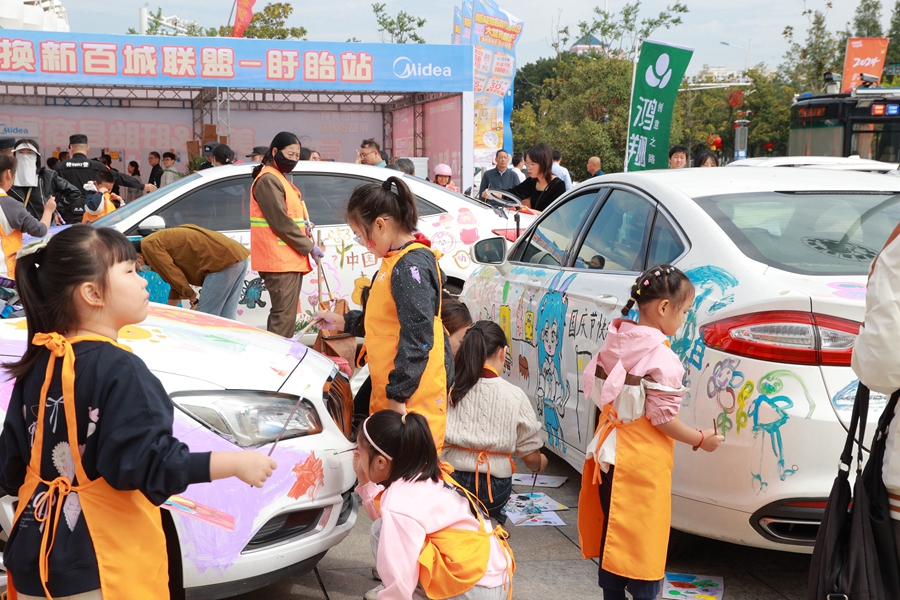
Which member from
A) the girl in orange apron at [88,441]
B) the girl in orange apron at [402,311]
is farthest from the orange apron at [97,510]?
the girl in orange apron at [402,311]

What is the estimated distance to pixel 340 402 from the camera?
131 inches

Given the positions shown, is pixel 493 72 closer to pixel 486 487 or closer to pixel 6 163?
pixel 6 163

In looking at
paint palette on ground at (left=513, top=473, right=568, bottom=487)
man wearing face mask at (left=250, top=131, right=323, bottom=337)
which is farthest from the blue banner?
paint palette on ground at (left=513, top=473, right=568, bottom=487)

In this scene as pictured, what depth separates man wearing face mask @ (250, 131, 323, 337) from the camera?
556cm

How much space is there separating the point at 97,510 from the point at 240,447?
90 centimetres

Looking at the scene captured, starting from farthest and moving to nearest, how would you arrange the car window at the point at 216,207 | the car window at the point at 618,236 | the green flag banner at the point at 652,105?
the green flag banner at the point at 652,105 < the car window at the point at 216,207 < the car window at the point at 618,236

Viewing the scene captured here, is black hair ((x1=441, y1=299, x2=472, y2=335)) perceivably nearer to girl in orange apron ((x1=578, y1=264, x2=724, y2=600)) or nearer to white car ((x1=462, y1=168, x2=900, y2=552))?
white car ((x1=462, y1=168, x2=900, y2=552))

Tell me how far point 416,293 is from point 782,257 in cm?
143

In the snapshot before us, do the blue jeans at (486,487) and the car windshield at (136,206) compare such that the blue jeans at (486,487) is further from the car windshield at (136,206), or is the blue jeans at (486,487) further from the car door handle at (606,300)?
the car windshield at (136,206)

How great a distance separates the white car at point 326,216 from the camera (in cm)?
700

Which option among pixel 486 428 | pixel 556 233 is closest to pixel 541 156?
pixel 556 233

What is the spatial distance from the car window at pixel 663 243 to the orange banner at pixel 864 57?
19671mm

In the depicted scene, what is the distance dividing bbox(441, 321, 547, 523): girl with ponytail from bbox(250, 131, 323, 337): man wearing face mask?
2.60 meters

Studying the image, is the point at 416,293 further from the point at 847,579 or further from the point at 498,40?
the point at 498,40
